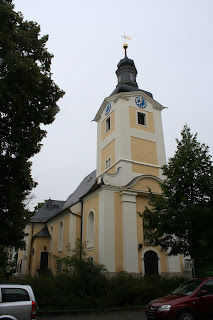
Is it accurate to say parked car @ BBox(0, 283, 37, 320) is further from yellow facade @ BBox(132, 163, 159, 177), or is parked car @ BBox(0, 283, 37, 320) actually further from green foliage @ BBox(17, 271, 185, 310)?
yellow facade @ BBox(132, 163, 159, 177)

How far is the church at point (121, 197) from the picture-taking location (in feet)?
64.3

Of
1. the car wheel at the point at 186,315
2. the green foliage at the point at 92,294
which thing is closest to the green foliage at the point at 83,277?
Answer: the green foliage at the point at 92,294

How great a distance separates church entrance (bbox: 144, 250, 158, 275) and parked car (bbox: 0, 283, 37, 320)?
45.4ft

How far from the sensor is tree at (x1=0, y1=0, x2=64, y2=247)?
1085cm

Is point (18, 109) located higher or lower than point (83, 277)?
higher

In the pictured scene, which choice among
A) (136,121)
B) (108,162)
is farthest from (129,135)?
(108,162)

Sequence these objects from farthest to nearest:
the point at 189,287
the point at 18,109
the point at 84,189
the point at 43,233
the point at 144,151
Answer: the point at 43,233, the point at 84,189, the point at 144,151, the point at 18,109, the point at 189,287

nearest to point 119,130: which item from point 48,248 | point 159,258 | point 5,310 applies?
point 159,258

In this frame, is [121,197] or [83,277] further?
[121,197]

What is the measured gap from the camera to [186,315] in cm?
826

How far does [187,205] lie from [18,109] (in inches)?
322

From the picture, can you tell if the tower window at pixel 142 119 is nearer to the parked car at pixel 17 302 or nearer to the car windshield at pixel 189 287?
the car windshield at pixel 189 287

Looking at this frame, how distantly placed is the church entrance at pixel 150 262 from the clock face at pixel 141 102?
12.4 m

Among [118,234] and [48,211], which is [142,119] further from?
[48,211]
